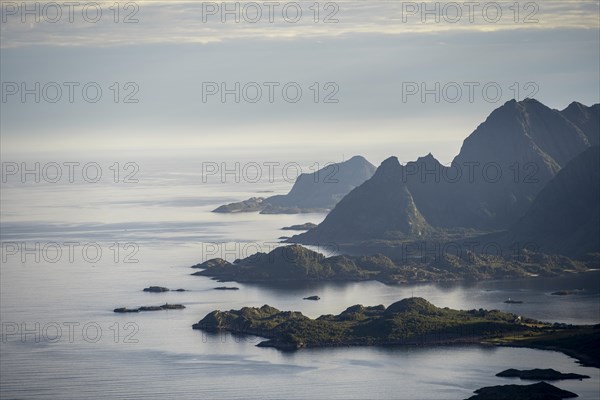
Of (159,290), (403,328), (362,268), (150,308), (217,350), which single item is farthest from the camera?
(362,268)

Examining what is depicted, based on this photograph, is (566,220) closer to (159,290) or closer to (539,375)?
(159,290)

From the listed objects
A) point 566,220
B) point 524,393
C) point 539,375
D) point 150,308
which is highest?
point 566,220

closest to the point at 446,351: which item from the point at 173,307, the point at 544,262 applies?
the point at 173,307

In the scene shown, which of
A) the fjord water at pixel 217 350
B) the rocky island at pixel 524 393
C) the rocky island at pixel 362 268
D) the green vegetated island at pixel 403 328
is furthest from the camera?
the rocky island at pixel 362 268

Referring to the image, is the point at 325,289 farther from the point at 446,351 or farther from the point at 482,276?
the point at 446,351

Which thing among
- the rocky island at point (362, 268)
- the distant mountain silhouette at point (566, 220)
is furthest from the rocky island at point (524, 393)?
the distant mountain silhouette at point (566, 220)

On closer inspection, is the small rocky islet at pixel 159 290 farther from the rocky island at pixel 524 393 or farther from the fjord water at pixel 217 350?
the rocky island at pixel 524 393

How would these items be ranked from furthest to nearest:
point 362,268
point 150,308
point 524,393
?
point 362,268
point 150,308
point 524,393

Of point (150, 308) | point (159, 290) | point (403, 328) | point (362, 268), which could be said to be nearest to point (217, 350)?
point (403, 328)

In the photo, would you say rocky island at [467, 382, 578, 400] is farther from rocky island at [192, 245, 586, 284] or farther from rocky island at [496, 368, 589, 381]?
rocky island at [192, 245, 586, 284]
